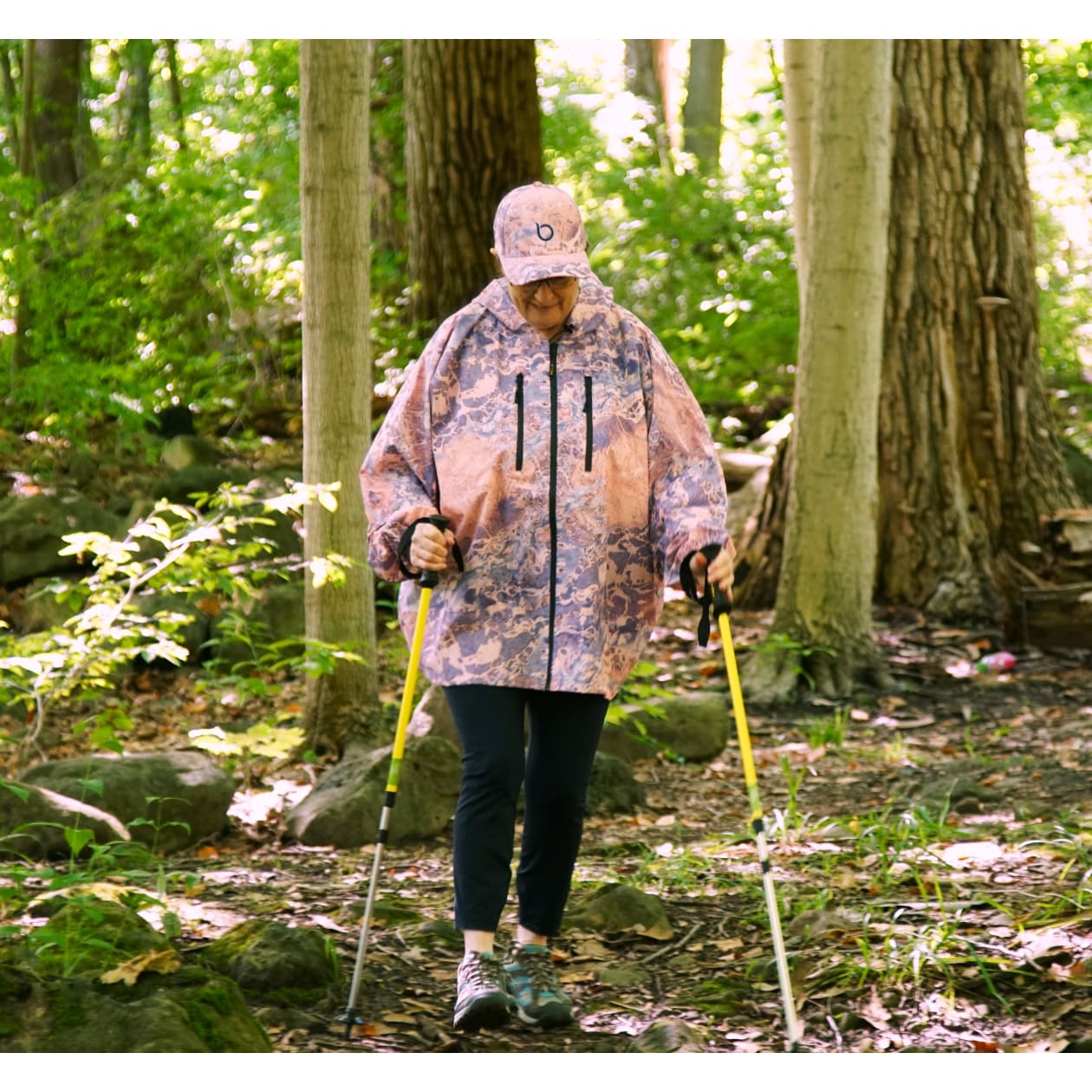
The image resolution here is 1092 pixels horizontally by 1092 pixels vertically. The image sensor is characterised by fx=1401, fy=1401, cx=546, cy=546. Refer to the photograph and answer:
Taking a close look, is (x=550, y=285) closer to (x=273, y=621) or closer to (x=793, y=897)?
(x=793, y=897)

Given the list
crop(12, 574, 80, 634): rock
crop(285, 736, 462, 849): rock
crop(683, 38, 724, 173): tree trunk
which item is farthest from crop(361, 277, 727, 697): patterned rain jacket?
crop(683, 38, 724, 173): tree trunk

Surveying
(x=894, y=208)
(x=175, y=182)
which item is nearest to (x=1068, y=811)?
(x=894, y=208)

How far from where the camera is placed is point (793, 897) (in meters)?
4.27

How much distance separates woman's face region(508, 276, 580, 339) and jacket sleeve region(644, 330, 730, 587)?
0.24 m

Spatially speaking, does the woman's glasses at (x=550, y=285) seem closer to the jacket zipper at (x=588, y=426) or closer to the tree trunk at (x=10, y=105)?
the jacket zipper at (x=588, y=426)

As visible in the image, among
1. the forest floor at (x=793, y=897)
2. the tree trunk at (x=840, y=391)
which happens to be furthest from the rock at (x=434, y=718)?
the tree trunk at (x=840, y=391)

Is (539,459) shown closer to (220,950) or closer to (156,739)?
(220,950)

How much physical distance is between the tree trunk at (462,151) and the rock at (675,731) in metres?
3.85

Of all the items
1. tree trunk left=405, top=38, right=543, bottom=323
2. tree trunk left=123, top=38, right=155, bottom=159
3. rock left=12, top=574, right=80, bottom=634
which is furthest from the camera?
tree trunk left=123, top=38, right=155, bottom=159

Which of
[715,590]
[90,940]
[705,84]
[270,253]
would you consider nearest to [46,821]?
[90,940]

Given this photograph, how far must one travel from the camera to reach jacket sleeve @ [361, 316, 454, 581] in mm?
3414

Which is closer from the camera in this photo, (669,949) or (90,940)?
(90,940)

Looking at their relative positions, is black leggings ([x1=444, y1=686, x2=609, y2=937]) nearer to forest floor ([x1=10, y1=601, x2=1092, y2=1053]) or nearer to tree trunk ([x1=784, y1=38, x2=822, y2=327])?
forest floor ([x1=10, y1=601, x2=1092, y2=1053])

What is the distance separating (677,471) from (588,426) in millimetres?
259
